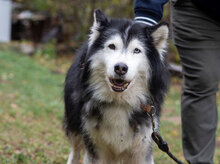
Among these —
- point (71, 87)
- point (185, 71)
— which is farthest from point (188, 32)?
point (71, 87)

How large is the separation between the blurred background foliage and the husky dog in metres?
9.13

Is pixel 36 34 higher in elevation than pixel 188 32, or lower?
lower

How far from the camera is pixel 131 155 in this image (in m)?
2.73

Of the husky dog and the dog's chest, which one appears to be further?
the dog's chest

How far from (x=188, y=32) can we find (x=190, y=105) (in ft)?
1.97

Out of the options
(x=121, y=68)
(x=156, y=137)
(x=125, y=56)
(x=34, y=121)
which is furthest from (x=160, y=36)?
(x=34, y=121)

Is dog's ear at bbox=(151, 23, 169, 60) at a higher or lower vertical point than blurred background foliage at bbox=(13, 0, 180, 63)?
higher

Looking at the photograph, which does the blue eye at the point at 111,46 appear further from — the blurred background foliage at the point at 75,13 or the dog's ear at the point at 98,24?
the blurred background foliage at the point at 75,13

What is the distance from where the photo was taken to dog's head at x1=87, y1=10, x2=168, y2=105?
2375mm

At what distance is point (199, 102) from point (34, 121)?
10.0 feet

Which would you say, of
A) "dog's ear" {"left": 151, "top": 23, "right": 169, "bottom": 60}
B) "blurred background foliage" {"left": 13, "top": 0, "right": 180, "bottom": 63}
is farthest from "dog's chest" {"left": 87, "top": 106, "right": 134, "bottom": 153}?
"blurred background foliage" {"left": 13, "top": 0, "right": 180, "bottom": 63}

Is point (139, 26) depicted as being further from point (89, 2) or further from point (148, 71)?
point (89, 2)

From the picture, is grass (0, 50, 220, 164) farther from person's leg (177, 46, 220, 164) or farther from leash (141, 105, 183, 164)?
leash (141, 105, 183, 164)

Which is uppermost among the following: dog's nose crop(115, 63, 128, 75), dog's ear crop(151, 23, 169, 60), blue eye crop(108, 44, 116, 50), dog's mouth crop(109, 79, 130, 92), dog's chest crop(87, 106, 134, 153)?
dog's ear crop(151, 23, 169, 60)
